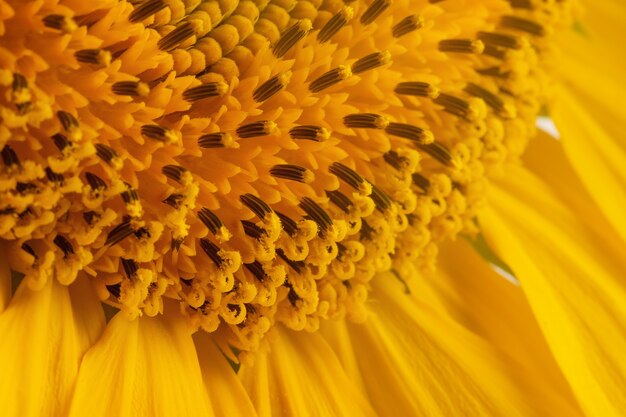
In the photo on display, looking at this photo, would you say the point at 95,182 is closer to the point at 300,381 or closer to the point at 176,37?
the point at 176,37

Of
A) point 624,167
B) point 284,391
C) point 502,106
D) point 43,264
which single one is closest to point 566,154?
point 624,167

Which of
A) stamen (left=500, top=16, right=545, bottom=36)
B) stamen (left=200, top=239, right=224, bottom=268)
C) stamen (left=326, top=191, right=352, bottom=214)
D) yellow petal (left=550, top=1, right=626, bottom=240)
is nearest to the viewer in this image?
stamen (left=200, top=239, right=224, bottom=268)

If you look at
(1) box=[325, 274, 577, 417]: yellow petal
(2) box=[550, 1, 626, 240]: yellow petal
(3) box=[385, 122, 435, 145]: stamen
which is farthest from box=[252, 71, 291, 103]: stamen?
(2) box=[550, 1, 626, 240]: yellow petal

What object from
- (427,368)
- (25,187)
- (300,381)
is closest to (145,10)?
(25,187)

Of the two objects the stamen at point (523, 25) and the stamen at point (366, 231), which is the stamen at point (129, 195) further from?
the stamen at point (523, 25)

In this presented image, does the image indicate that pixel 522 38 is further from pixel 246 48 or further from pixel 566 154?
pixel 246 48

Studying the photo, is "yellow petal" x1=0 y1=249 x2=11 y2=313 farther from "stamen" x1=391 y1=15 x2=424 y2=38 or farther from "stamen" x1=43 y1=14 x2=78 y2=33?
"stamen" x1=391 y1=15 x2=424 y2=38
